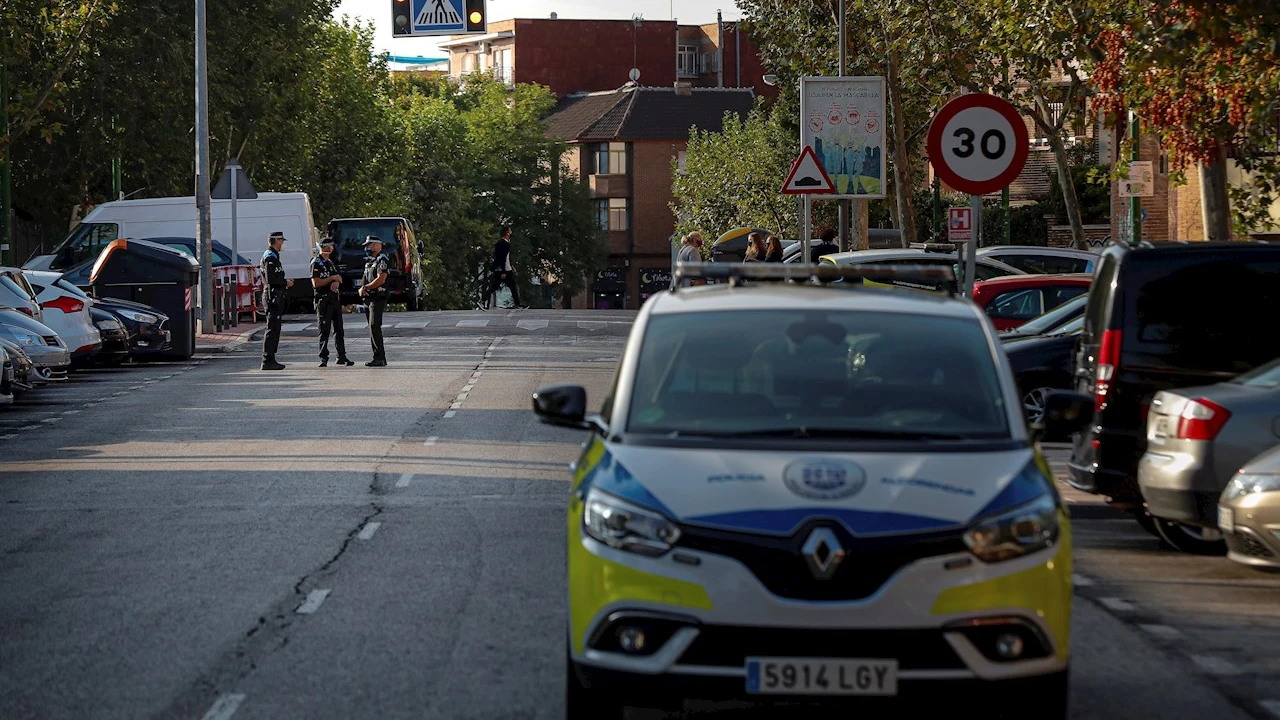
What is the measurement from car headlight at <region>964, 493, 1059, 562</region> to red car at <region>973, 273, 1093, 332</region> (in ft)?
53.8

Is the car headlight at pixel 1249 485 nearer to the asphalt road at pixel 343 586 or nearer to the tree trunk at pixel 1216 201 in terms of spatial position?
the asphalt road at pixel 343 586

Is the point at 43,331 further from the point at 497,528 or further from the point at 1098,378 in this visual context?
the point at 1098,378

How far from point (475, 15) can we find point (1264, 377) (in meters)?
22.3

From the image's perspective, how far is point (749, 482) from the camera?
254 inches

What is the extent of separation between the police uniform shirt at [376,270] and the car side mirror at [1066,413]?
2188 cm

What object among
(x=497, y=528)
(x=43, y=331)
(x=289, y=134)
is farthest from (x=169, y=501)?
(x=289, y=134)

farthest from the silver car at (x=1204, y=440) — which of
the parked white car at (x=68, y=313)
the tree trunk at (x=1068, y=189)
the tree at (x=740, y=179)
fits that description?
the tree at (x=740, y=179)

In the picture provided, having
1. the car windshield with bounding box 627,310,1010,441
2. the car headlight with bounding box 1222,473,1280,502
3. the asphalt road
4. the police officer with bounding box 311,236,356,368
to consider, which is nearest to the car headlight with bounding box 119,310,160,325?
the police officer with bounding box 311,236,356,368

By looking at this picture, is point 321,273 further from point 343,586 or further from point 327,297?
point 343,586

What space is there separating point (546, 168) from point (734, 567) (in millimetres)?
98726

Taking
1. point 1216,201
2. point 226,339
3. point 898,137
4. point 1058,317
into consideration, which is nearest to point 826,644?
point 1058,317

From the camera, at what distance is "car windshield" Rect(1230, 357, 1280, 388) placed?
1098cm

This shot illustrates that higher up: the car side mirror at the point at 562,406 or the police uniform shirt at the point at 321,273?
the car side mirror at the point at 562,406

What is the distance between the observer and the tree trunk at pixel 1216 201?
2586 cm
